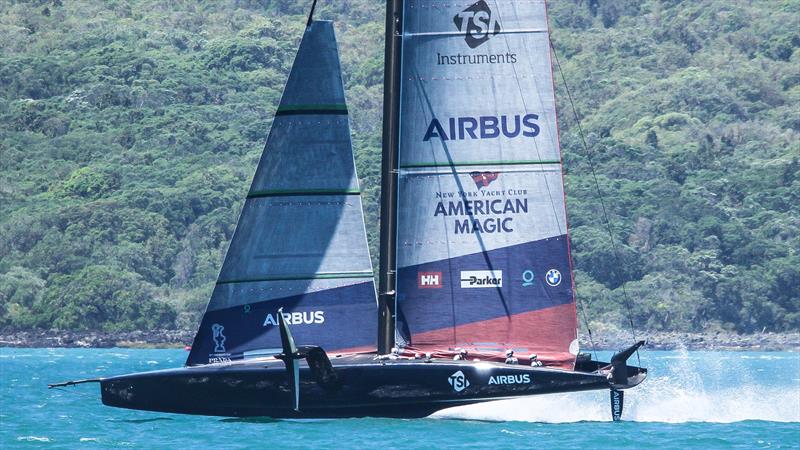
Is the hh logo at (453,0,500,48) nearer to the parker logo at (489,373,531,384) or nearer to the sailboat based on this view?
the sailboat

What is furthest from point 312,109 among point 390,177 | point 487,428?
point 487,428

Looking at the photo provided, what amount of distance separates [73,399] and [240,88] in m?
132

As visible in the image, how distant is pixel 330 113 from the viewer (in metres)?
29.7

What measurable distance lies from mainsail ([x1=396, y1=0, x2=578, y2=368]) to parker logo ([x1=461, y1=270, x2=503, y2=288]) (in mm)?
16

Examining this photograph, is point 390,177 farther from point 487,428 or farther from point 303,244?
→ point 487,428

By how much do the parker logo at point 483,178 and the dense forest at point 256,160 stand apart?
89.6 meters

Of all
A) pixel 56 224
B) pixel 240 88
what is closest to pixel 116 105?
pixel 240 88

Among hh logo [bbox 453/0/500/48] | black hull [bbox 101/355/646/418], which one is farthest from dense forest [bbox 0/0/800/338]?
hh logo [bbox 453/0/500/48]

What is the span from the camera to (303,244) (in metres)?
29.4

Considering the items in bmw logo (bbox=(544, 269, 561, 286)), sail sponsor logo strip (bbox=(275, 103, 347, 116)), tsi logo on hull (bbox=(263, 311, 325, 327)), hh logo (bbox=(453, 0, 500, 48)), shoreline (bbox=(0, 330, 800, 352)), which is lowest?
shoreline (bbox=(0, 330, 800, 352))

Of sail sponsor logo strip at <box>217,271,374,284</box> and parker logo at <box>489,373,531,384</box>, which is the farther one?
sail sponsor logo strip at <box>217,271,374,284</box>

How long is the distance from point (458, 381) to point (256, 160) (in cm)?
11929

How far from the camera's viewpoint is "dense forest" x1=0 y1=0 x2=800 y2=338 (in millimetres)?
122062

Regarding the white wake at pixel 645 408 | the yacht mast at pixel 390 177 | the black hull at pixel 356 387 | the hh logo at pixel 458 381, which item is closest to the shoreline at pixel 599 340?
the white wake at pixel 645 408
